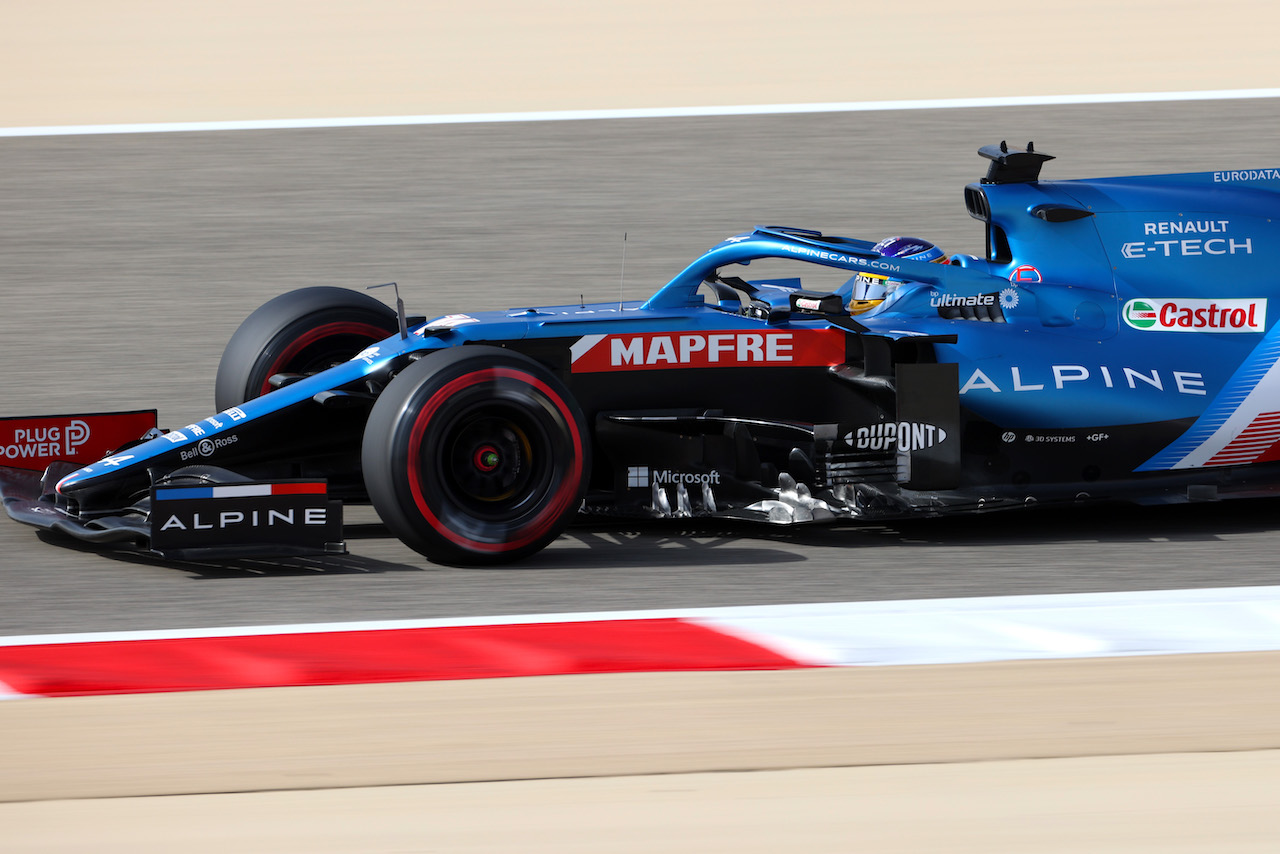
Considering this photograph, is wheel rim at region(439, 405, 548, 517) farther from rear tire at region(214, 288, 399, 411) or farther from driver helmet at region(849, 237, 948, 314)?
driver helmet at region(849, 237, 948, 314)

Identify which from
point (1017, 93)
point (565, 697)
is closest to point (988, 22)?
point (1017, 93)

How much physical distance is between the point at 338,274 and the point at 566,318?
209 inches

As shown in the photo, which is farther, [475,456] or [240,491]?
[475,456]

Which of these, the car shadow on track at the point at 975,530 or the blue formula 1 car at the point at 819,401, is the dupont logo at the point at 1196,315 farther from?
the car shadow on track at the point at 975,530

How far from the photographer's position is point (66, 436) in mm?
6680

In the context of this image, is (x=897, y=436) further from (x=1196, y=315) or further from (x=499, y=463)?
(x=499, y=463)

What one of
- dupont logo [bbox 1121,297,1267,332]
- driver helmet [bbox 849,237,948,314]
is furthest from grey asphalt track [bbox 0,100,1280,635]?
driver helmet [bbox 849,237,948,314]

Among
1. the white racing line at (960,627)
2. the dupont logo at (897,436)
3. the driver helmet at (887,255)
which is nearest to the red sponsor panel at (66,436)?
the white racing line at (960,627)

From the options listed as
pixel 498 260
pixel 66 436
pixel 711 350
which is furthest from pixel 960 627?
pixel 498 260

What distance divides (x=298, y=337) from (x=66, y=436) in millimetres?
1065

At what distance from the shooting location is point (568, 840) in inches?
144

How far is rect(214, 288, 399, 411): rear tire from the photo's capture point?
22.8 ft

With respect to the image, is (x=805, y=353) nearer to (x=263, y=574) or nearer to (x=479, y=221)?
(x=263, y=574)

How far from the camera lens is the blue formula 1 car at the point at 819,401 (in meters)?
5.79
